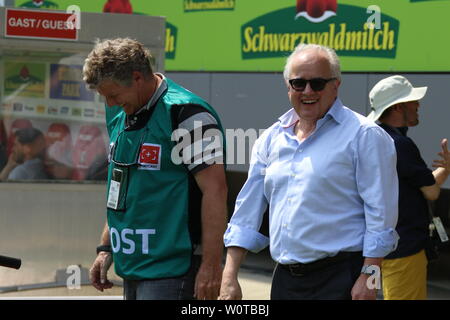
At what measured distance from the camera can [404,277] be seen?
4828 mm

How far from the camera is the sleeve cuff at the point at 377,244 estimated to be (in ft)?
10.9

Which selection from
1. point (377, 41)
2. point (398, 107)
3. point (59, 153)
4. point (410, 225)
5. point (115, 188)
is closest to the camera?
point (115, 188)

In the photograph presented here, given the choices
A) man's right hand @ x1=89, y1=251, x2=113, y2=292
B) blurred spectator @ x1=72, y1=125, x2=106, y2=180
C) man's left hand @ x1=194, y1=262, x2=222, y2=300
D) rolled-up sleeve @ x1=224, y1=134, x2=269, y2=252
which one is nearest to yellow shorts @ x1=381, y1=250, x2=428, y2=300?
rolled-up sleeve @ x1=224, y1=134, x2=269, y2=252

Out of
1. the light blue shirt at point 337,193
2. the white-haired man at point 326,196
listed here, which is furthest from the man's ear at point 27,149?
the light blue shirt at point 337,193

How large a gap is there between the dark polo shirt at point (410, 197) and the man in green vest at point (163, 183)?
1.39 metres

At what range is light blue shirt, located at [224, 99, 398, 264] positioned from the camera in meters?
3.38

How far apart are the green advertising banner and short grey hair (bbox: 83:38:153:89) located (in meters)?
3.84

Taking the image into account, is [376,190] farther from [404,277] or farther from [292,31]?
[292,31]

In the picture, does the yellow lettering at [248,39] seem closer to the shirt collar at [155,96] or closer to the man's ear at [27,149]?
the man's ear at [27,149]

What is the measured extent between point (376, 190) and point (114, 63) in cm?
120

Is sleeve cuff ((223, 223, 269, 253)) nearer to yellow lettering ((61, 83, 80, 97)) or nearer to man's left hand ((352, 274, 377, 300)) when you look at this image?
man's left hand ((352, 274, 377, 300))

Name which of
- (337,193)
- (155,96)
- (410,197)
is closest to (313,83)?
(337,193)

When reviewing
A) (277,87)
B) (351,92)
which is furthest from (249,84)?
(351,92)

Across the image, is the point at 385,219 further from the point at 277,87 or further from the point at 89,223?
the point at 277,87
